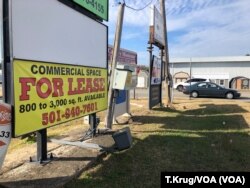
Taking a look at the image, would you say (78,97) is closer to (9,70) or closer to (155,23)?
(9,70)

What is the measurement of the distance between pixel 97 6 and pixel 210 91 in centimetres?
2221

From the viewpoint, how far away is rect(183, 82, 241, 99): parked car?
90.4 ft

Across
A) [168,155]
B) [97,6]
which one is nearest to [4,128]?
[168,155]

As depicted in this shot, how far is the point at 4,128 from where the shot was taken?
4.33 m

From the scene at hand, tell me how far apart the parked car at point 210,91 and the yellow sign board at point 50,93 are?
2187cm

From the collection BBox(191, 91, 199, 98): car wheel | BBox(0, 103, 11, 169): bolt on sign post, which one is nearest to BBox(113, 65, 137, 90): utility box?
BBox(0, 103, 11, 169): bolt on sign post

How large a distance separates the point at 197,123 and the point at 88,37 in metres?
5.73

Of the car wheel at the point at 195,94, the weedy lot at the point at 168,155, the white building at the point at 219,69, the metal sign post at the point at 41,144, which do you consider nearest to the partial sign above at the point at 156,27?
the weedy lot at the point at 168,155

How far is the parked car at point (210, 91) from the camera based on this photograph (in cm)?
2755

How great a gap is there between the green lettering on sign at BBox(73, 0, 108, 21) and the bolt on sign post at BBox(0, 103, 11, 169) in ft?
9.99

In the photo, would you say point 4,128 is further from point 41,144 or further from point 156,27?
point 156,27

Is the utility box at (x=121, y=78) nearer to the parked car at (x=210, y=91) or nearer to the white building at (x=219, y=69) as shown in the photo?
the parked car at (x=210, y=91)

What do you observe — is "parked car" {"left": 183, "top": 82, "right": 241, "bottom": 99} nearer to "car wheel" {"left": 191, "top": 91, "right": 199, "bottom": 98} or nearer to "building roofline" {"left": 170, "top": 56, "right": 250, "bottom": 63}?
"car wheel" {"left": 191, "top": 91, "right": 199, "bottom": 98}

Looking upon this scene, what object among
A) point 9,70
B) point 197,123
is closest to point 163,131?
point 197,123
